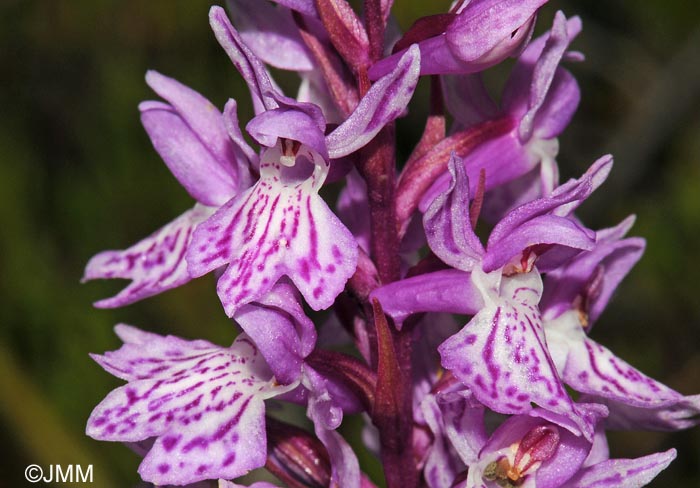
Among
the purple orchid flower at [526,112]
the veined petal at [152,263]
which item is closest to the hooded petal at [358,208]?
the purple orchid flower at [526,112]

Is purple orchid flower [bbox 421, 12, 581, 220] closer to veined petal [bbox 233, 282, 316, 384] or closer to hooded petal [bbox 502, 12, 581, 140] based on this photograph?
hooded petal [bbox 502, 12, 581, 140]

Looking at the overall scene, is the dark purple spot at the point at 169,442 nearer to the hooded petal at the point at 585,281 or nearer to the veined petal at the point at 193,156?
the veined petal at the point at 193,156

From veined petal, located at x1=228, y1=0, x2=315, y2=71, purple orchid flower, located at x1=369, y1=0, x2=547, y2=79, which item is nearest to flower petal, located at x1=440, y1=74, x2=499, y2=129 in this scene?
purple orchid flower, located at x1=369, y1=0, x2=547, y2=79

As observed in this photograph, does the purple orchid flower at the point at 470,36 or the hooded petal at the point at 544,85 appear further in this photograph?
the hooded petal at the point at 544,85

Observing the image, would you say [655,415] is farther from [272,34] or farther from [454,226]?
[272,34]

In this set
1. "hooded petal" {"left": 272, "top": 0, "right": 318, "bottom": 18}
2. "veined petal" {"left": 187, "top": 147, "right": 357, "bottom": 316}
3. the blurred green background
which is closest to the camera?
"veined petal" {"left": 187, "top": 147, "right": 357, "bottom": 316}

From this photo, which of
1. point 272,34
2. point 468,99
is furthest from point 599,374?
point 272,34

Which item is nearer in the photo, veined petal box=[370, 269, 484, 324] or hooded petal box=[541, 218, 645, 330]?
veined petal box=[370, 269, 484, 324]

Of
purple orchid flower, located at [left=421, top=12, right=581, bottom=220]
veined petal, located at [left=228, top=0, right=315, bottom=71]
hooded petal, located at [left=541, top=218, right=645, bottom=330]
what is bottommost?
hooded petal, located at [left=541, top=218, right=645, bottom=330]
